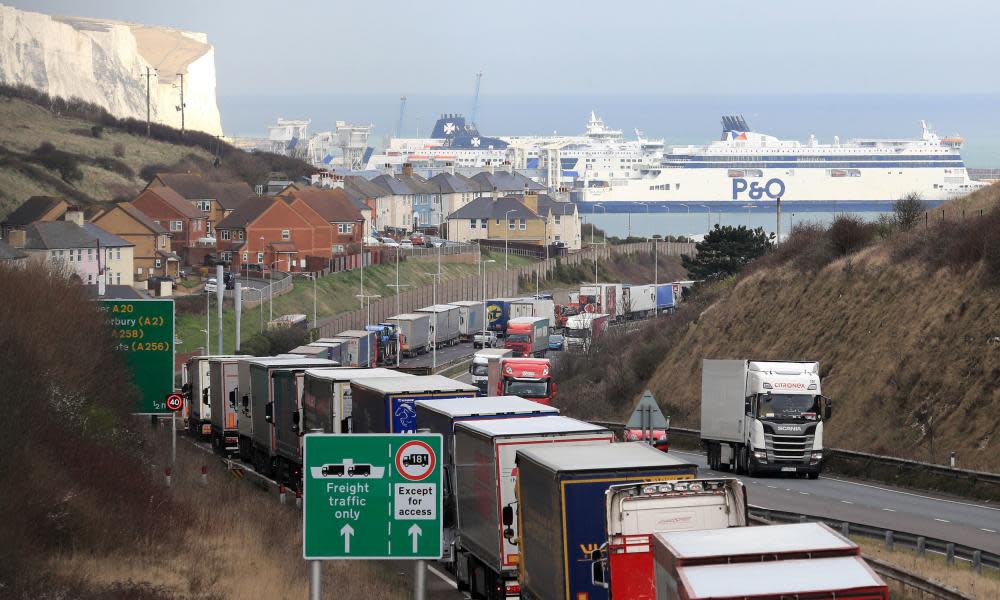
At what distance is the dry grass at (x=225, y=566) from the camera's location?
60.3 ft

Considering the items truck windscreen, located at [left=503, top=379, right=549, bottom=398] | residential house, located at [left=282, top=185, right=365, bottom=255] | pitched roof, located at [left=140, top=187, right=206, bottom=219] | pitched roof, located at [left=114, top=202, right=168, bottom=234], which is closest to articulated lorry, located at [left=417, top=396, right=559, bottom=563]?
truck windscreen, located at [left=503, top=379, right=549, bottom=398]

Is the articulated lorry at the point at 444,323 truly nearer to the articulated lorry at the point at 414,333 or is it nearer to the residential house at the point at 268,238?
the articulated lorry at the point at 414,333

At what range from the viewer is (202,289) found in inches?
3666

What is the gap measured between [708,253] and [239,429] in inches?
2321

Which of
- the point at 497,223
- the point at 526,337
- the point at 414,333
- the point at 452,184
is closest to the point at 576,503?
the point at 526,337

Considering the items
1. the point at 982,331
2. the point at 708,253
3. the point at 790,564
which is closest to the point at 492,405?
the point at 790,564

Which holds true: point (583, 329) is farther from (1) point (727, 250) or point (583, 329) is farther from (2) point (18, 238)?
(2) point (18, 238)

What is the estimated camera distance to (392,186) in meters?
169

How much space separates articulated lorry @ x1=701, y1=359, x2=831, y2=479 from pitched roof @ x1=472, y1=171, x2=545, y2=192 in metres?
146

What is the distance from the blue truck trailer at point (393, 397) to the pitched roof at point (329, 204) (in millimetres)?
93517

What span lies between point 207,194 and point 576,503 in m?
116

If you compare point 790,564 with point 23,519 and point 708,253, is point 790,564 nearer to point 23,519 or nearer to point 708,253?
point 23,519

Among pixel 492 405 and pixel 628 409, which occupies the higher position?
pixel 492 405

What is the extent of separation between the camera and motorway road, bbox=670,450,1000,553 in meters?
25.0
